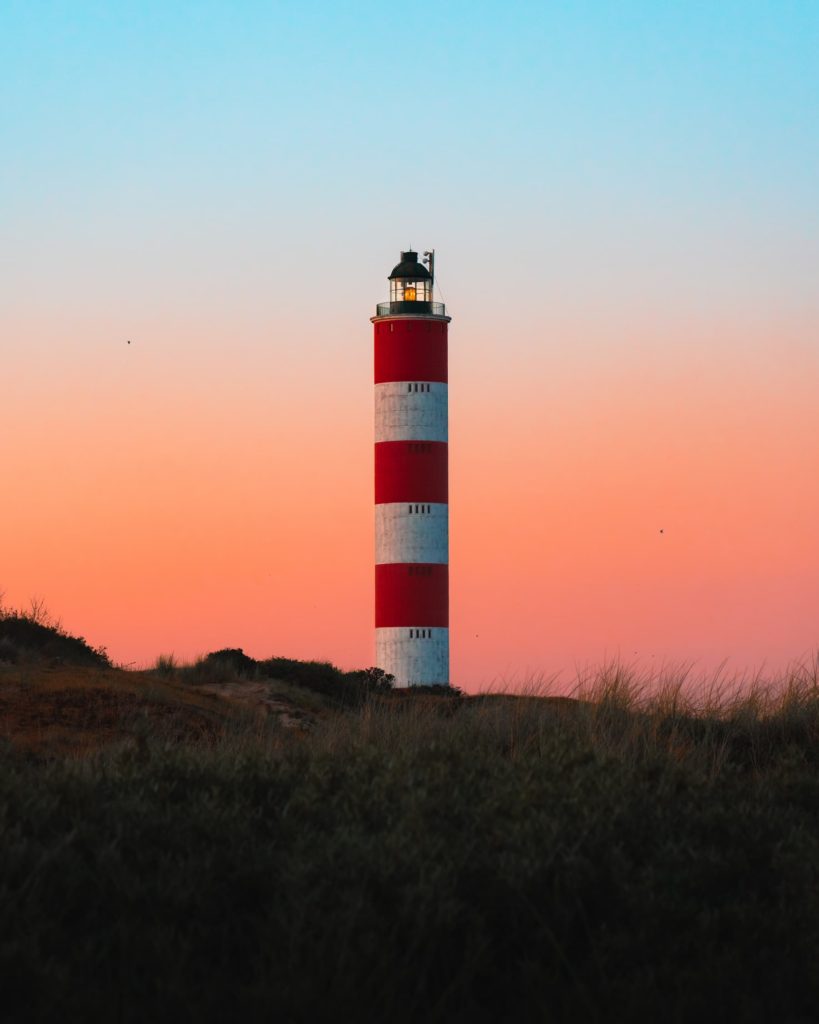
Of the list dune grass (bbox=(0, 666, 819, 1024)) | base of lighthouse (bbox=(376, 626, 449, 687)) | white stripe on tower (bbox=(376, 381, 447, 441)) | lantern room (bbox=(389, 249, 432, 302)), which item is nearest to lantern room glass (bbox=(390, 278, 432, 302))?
lantern room (bbox=(389, 249, 432, 302))

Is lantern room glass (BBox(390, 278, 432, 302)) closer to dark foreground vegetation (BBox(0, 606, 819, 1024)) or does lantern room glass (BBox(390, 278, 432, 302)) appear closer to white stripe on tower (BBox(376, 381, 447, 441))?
white stripe on tower (BBox(376, 381, 447, 441))

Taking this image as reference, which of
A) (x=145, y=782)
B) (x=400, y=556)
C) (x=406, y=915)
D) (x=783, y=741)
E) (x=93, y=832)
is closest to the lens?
(x=406, y=915)

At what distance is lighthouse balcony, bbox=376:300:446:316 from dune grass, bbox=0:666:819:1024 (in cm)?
3581

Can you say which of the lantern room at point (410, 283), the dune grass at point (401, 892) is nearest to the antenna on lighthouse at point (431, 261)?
the lantern room at point (410, 283)

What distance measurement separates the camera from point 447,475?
45531mm

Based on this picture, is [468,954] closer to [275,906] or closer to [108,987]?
[275,906]

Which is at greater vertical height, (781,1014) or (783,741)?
(783,741)

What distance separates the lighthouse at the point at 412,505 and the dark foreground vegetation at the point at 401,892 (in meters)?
33.7

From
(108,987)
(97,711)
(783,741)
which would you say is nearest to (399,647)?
(97,711)

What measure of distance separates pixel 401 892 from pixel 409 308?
3889 centimetres

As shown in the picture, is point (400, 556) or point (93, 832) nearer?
point (93, 832)

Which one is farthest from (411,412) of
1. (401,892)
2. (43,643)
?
(401,892)

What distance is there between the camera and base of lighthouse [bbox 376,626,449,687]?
4456 cm

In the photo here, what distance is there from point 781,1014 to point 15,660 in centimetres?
2069
